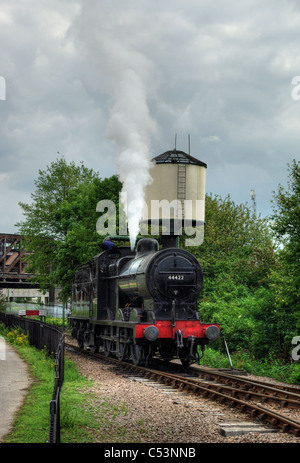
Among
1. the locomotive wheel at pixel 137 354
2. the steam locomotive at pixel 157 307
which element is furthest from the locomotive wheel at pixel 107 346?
the locomotive wheel at pixel 137 354

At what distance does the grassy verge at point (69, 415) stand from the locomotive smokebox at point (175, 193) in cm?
1215

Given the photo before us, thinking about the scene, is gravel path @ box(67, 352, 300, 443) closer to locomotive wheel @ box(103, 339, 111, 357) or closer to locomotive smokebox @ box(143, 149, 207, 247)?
locomotive wheel @ box(103, 339, 111, 357)

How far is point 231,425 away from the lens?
891 centimetres

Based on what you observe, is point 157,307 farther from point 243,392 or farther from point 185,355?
point 243,392

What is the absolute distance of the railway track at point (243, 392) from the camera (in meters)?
9.26

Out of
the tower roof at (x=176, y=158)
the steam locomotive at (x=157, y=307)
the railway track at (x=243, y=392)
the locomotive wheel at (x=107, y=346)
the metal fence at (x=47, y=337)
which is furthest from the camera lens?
the tower roof at (x=176, y=158)

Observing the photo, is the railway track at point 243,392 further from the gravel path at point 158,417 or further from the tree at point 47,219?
the tree at point 47,219

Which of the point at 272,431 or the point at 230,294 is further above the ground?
the point at 230,294

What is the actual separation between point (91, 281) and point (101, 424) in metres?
11.8

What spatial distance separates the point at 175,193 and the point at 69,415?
18004mm
